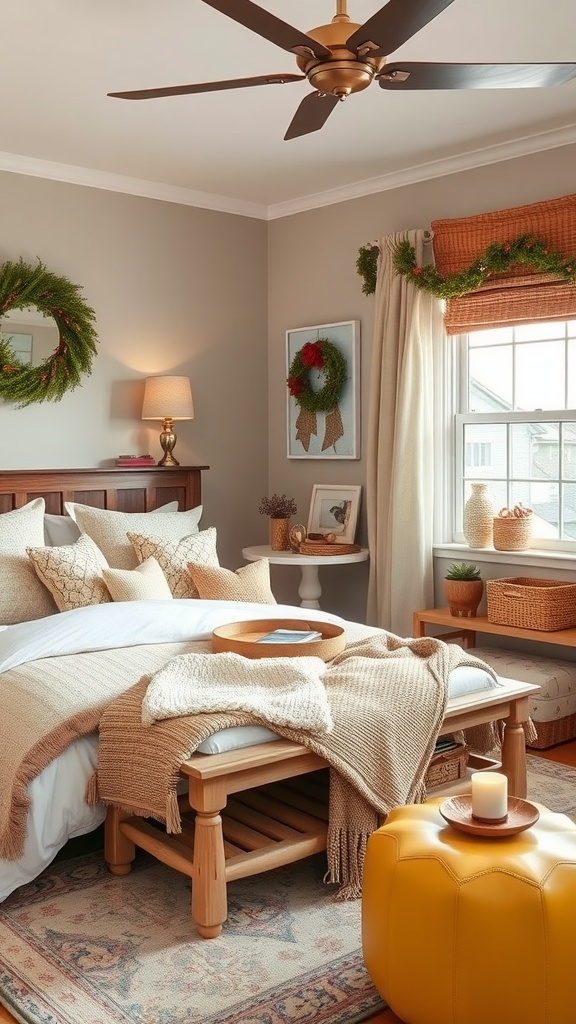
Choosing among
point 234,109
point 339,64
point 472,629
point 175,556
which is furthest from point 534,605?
point 339,64

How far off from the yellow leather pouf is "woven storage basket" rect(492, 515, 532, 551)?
2568 mm

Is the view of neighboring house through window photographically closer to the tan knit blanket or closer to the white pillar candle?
the tan knit blanket

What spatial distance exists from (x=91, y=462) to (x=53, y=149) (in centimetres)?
150

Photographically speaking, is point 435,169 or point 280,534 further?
point 280,534

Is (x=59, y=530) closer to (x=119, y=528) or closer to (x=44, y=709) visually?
(x=119, y=528)

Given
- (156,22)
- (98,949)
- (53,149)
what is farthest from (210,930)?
(53,149)

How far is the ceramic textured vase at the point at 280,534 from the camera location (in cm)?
526

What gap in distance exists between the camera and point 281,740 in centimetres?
263

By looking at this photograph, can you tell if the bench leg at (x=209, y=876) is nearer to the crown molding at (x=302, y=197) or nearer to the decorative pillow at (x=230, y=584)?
the decorative pillow at (x=230, y=584)

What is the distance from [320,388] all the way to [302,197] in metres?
1.07

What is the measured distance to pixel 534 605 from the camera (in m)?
4.25

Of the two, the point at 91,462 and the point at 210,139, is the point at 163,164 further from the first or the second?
the point at 91,462

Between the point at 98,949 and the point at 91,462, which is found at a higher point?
the point at 91,462

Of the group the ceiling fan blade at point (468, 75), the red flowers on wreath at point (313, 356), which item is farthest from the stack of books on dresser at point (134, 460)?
the ceiling fan blade at point (468, 75)
